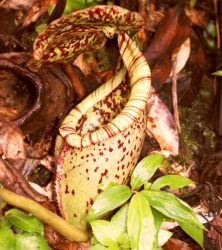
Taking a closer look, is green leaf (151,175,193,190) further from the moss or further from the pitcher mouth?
the moss

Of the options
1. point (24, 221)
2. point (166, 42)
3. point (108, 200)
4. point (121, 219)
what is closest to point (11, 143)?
point (24, 221)

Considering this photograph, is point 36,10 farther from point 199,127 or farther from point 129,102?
point 199,127

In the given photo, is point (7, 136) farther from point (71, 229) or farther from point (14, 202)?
point (71, 229)

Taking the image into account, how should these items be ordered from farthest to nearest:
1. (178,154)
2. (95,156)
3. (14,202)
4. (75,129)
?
(178,154)
(75,129)
(95,156)
(14,202)

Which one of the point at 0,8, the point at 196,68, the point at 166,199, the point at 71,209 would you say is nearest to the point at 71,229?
the point at 71,209

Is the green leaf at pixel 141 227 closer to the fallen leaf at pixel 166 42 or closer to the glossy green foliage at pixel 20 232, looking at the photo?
the glossy green foliage at pixel 20 232
